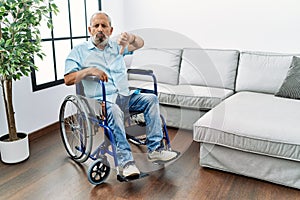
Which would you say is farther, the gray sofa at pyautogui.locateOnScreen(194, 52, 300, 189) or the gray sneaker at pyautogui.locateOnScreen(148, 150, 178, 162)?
the gray sneaker at pyautogui.locateOnScreen(148, 150, 178, 162)

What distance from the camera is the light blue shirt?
212cm

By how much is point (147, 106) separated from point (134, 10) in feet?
6.92

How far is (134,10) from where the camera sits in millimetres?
3834

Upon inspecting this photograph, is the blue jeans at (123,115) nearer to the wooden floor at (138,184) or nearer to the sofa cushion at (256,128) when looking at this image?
the wooden floor at (138,184)

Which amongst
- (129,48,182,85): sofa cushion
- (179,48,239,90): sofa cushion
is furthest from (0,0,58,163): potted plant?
(179,48,239,90): sofa cushion

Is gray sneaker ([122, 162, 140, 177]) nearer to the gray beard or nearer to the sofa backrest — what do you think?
the gray beard

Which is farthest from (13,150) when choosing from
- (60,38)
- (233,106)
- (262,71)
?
(262,71)

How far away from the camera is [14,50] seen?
202 cm

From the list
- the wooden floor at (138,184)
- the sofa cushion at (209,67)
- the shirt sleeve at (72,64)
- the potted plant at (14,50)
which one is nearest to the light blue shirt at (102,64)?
the shirt sleeve at (72,64)

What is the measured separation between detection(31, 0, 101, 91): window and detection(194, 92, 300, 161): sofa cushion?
1.68 metres

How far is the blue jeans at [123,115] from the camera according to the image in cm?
196

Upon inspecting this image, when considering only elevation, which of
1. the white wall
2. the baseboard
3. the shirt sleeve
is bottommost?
the baseboard

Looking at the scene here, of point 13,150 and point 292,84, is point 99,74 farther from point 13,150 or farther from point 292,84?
point 292,84

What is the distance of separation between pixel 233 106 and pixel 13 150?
1.81 metres
